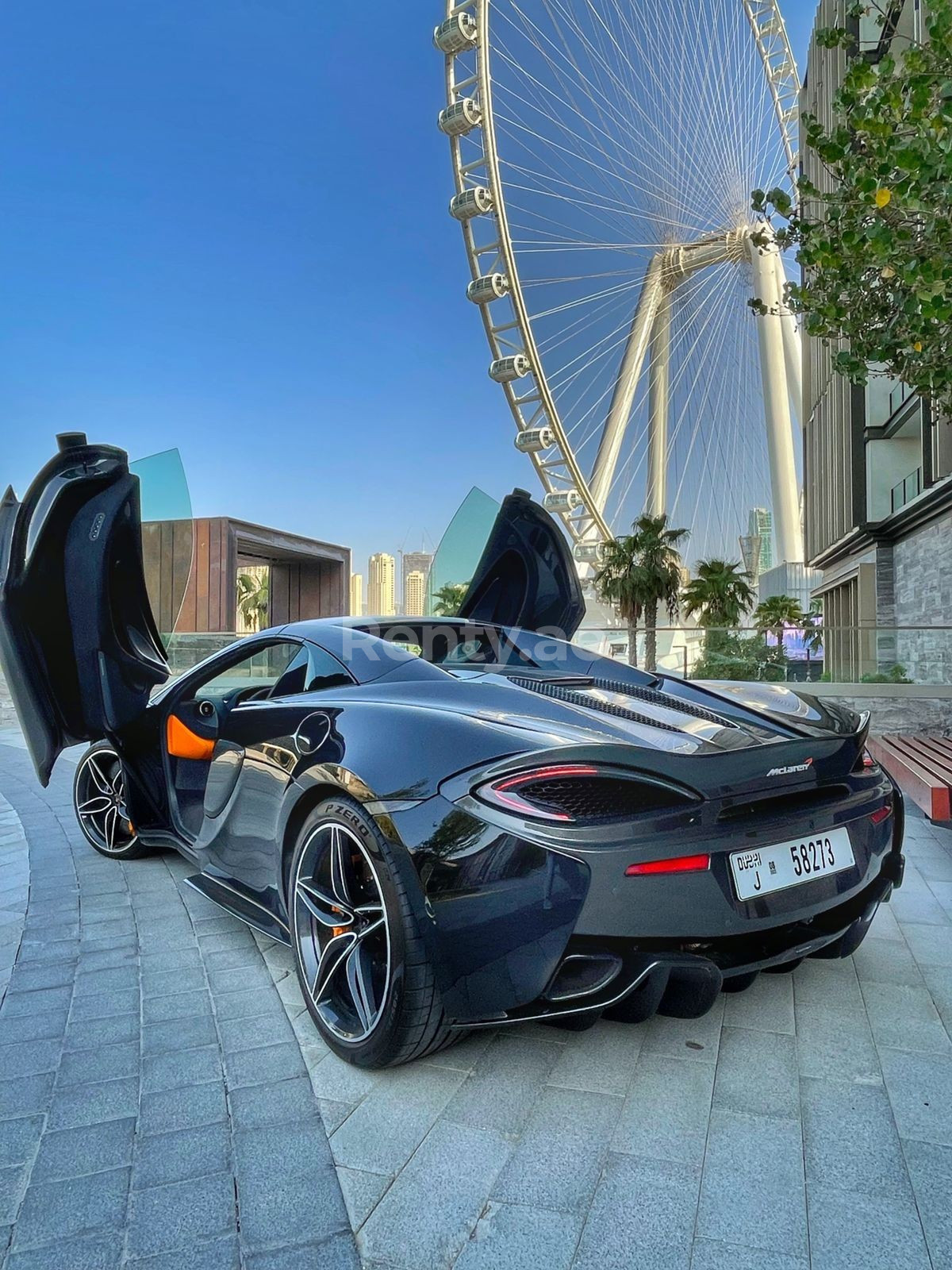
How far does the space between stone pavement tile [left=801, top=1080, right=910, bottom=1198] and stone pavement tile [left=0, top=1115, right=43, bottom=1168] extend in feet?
4.93

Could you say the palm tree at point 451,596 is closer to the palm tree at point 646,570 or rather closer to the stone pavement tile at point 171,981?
the stone pavement tile at point 171,981

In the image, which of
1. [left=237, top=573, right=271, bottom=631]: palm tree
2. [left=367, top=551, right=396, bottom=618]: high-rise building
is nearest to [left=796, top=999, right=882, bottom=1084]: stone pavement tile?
[left=367, top=551, right=396, bottom=618]: high-rise building

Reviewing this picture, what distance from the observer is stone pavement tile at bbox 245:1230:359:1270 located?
1.30 m

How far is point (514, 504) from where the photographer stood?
459cm

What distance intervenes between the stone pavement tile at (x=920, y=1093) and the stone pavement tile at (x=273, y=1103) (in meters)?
1.24

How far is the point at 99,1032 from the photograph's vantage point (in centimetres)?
219

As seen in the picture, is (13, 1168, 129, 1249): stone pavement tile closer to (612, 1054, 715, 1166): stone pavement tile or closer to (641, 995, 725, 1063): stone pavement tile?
(612, 1054, 715, 1166): stone pavement tile

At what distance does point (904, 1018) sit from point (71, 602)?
3498mm

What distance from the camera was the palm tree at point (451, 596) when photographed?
4695 millimetres

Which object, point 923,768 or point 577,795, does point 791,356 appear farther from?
point 577,795

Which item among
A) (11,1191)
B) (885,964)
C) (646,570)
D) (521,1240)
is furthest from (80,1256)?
(646,570)

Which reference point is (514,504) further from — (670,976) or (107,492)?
(670,976)

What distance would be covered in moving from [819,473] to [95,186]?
22550 millimetres

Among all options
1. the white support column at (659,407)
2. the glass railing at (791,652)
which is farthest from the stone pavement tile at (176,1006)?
the white support column at (659,407)
